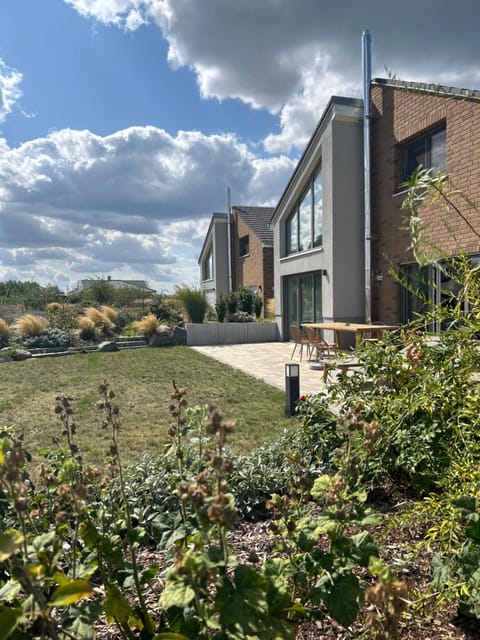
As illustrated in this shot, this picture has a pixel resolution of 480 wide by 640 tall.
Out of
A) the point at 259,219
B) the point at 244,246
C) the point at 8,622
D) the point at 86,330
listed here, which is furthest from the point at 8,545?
the point at 244,246

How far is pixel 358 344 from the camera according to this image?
2.83 m

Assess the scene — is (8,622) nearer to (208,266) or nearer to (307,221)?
(307,221)

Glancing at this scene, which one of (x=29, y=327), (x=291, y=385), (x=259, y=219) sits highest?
(x=259, y=219)

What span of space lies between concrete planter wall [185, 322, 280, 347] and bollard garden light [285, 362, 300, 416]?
10.3m

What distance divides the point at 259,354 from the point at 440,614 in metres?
10.8

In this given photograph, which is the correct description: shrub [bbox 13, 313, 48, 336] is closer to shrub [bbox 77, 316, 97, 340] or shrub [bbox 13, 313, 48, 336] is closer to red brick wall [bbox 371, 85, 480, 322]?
shrub [bbox 77, 316, 97, 340]

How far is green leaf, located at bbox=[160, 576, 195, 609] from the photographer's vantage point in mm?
921

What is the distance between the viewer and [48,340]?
14805 millimetres

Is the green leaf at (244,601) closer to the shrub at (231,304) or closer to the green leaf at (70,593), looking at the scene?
the green leaf at (70,593)

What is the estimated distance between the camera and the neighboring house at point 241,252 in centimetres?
2055

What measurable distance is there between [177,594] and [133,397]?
6.59m

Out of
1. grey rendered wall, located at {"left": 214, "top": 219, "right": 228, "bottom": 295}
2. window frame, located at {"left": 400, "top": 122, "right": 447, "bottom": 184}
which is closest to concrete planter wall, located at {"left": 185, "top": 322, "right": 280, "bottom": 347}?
window frame, located at {"left": 400, "top": 122, "right": 447, "bottom": 184}

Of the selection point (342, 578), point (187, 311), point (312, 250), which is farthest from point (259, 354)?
point (342, 578)

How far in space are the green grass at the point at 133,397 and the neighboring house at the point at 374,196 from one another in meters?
4.70
